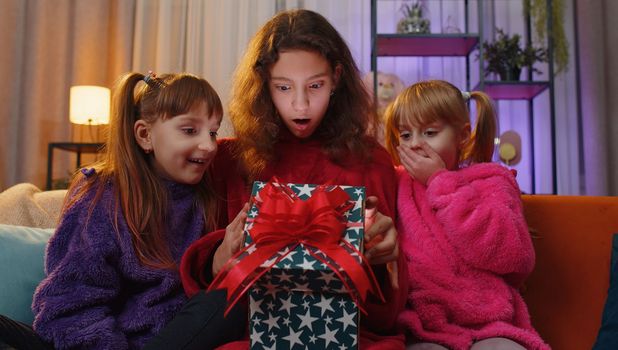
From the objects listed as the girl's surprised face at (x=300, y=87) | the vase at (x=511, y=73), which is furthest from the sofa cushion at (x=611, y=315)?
the vase at (x=511, y=73)

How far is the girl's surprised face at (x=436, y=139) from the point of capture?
1315mm

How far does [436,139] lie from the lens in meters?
1.32

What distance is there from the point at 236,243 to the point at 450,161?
24.6 inches

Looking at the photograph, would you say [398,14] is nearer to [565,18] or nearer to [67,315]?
[565,18]

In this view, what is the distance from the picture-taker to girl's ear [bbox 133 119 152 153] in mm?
1248

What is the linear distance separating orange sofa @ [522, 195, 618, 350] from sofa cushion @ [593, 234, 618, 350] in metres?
0.07

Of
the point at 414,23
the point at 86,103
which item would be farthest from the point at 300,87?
the point at 86,103

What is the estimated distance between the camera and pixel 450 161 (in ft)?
4.41

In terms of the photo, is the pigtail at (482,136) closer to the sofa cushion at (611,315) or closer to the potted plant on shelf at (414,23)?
the sofa cushion at (611,315)

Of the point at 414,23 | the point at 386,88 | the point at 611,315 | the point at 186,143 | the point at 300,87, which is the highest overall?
the point at 414,23

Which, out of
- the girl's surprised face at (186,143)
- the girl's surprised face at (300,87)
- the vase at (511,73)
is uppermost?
the vase at (511,73)

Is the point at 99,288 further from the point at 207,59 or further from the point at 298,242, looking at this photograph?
the point at 207,59

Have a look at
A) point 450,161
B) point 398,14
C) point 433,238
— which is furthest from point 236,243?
point 398,14

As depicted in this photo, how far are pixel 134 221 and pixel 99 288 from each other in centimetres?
16
